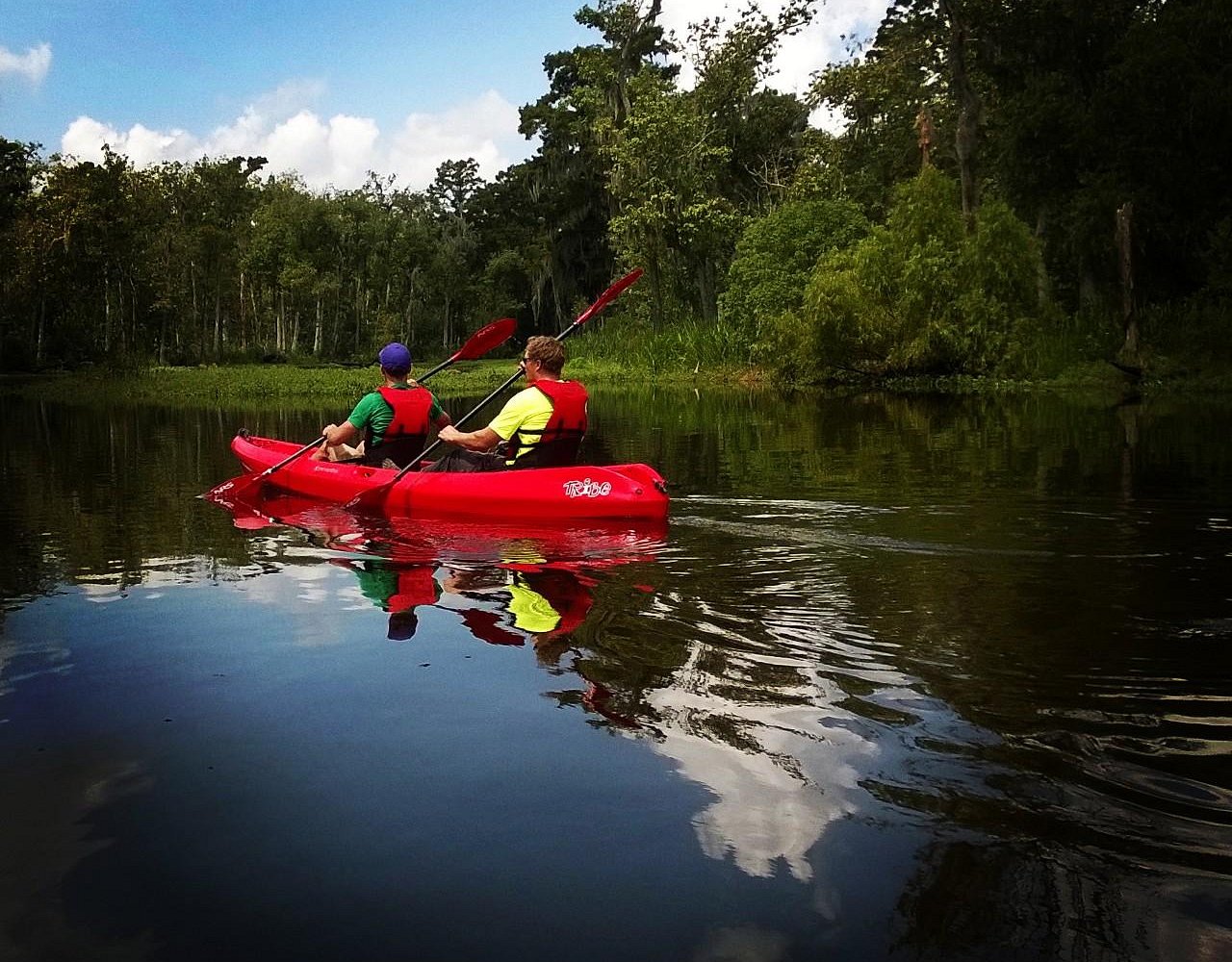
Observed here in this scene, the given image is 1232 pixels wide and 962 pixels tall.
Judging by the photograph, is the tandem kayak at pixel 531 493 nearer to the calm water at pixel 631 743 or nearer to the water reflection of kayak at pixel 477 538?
the water reflection of kayak at pixel 477 538

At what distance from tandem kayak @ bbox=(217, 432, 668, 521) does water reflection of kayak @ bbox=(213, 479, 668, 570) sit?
84 millimetres

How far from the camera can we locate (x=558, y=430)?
906 centimetres

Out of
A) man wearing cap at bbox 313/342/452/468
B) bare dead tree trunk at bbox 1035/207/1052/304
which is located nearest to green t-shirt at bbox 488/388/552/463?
man wearing cap at bbox 313/342/452/468

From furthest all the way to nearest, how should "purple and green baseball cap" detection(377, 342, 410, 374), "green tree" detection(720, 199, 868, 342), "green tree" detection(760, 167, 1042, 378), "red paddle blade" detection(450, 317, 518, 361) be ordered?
"green tree" detection(720, 199, 868, 342)
"green tree" detection(760, 167, 1042, 378)
"red paddle blade" detection(450, 317, 518, 361)
"purple and green baseball cap" detection(377, 342, 410, 374)

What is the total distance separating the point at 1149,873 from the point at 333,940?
6.56ft

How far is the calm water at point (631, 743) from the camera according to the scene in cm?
281

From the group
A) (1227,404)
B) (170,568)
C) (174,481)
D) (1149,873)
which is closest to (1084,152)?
(1227,404)

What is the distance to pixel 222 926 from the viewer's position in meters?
2.84

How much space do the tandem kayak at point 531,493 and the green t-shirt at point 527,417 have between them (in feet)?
1.00

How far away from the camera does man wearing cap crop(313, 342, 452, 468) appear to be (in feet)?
33.1

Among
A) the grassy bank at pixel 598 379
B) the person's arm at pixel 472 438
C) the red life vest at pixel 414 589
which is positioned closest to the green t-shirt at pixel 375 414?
the person's arm at pixel 472 438

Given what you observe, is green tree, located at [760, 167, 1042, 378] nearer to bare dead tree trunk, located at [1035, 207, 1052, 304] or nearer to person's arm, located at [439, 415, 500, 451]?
bare dead tree trunk, located at [1035, 207, 1052, 304]

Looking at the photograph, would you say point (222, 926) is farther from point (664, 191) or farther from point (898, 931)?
point (664, 191)

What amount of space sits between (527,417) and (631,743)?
526cm
